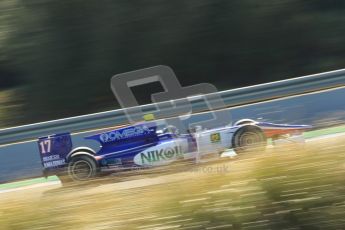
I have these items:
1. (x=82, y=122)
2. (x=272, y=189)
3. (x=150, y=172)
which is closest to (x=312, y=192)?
(x=272, y=189)

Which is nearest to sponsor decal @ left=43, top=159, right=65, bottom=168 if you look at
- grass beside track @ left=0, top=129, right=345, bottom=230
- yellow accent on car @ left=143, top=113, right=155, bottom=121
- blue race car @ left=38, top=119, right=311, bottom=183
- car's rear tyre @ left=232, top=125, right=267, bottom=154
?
blue race car @ left=38, top=119, right=311, bottom=183

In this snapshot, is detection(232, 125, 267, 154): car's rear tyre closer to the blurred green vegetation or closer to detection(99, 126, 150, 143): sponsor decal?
detection(99, 126, 150, 143): sponsor decal

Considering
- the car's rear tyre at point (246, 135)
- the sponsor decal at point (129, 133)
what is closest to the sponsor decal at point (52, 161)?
the sponsor decal at point (129, 133)

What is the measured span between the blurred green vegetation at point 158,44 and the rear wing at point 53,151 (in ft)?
18.3

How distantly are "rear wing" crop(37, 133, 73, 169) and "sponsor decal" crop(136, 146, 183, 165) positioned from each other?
969 millimetres

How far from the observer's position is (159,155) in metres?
8.52

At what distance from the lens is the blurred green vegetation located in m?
14.7

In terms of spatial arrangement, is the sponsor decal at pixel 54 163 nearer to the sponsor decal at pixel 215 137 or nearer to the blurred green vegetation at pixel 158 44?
the sponsor decal at pixel 215 137

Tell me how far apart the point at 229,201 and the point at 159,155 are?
5076 millimetres

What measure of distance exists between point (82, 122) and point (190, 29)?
4894 mm

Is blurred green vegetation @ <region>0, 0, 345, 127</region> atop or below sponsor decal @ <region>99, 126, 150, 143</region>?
atop

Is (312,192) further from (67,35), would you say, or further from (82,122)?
(67,35)

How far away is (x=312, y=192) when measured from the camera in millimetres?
3459

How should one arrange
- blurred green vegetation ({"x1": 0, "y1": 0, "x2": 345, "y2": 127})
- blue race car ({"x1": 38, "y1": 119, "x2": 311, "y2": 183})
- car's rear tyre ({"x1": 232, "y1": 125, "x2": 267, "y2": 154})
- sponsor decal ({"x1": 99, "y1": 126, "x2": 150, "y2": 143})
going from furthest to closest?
blurred green vegetation ({"x1": 0, "y1": 0, "x2": 345, "y2": 127}) → sponsor decal ({"x1": 99, "y1": 126, "x2": 150, "y2": 143}) → blue race car ({"x1": 38, "y1": 119, "x2": 311, "y2": 183}) → car's rear tyre ({"x1": 232, "y1": 125, "x2": 267, "y2": 154})
